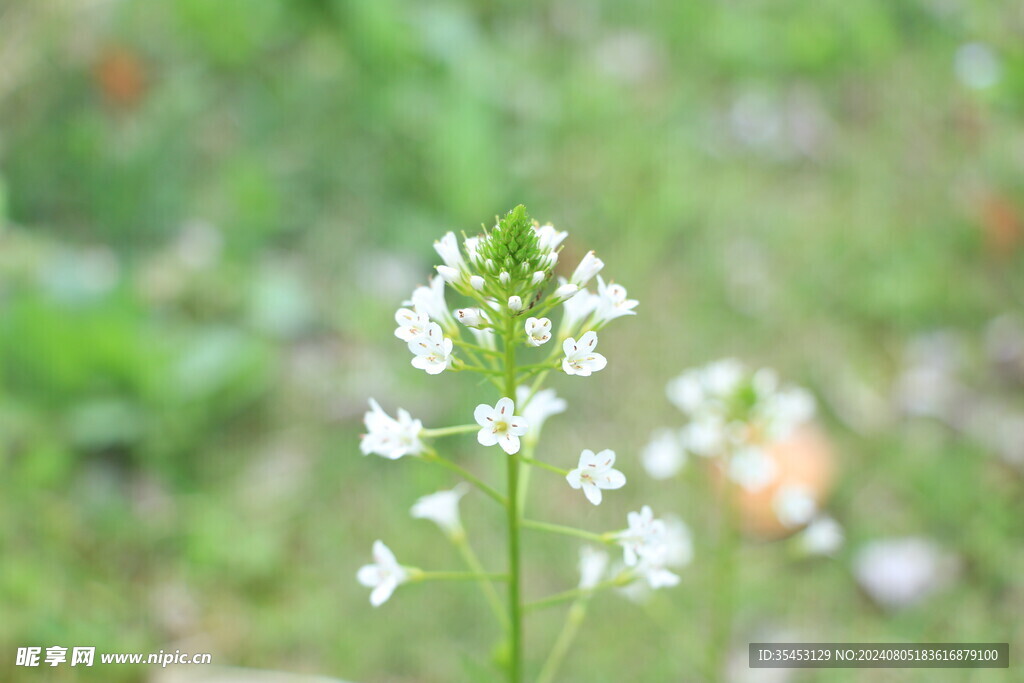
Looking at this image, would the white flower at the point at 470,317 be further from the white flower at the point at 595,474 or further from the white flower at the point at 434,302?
the white flower at the point at 595,474

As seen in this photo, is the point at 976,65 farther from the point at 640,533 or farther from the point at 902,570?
the point at 640,533

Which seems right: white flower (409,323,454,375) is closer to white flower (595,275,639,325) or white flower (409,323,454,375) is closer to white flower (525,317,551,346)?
white flower (525,317,551,346)

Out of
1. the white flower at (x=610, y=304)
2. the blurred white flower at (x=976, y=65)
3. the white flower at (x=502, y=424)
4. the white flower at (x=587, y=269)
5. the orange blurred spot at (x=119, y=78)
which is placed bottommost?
the white flower at (x=502, y=424)

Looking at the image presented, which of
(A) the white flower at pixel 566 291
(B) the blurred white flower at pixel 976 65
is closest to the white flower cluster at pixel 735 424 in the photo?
(A) the white flower at pixel 566 291

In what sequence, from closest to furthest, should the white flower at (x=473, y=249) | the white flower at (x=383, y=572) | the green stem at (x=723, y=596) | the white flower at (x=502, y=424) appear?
the white flower at (x=502, y=424) < the white flower at (x=473, y=249) < the white flower at (x=383, y=572) < the green stem at (x=723, y=596)

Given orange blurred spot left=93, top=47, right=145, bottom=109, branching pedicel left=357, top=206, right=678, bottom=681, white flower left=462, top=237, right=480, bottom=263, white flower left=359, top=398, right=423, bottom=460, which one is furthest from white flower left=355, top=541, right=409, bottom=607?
orange blurred spot left=93, top=47, right=145, bottom=109

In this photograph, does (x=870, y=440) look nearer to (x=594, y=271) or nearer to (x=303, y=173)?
(x=594, y=271)

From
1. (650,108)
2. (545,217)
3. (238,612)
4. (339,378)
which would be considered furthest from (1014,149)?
(238,612)

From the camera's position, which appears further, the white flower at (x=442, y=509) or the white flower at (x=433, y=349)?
the white flower at (x=442, y=509)

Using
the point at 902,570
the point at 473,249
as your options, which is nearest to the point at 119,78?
the point at 473,249

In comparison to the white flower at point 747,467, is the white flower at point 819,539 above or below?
below
